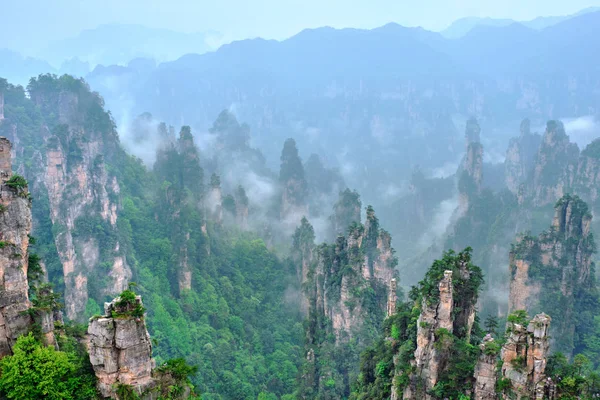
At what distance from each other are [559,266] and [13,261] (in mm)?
44544

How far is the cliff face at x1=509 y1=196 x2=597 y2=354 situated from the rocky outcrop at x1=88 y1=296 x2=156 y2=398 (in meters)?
39.3

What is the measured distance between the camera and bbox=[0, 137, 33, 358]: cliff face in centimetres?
1922

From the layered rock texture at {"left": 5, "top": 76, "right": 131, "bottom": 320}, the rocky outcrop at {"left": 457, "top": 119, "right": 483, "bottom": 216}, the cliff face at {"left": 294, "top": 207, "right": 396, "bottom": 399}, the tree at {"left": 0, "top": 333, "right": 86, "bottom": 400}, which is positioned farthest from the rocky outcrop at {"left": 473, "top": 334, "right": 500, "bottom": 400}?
the rocky outcrop at {"left": 457, "top": 119, "right": 483, "bottom": 216}

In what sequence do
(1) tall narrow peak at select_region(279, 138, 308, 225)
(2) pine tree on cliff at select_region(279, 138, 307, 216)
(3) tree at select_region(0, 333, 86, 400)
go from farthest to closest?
(2) pine tree on cliff at select_region(279, 138, 307, 216) < (1) tall narrow peak at select_region(279, 138, 308, 225) < (3) tree at select_region(0, 333, 86, 400)

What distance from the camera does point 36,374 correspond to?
1767cm

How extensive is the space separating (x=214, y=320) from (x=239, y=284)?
827 centimetres

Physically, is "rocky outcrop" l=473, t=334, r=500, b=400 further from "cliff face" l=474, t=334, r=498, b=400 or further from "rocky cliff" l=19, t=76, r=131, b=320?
"rocky cliff" l=19, t=76, r=131, b=320

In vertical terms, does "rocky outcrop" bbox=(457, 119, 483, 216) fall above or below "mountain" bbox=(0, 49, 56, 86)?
below

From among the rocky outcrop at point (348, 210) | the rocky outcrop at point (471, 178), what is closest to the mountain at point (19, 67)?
the rocky outcrop at point (348, 210)

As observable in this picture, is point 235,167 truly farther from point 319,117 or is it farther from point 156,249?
point 319,117

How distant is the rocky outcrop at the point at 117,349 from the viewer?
18.4 metres

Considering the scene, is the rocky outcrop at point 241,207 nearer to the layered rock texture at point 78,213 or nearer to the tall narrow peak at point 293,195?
the tall narrow peak at point 293,195

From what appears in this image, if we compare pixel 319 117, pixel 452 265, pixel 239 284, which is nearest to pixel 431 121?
pixel 319 117

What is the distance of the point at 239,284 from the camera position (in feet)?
203
